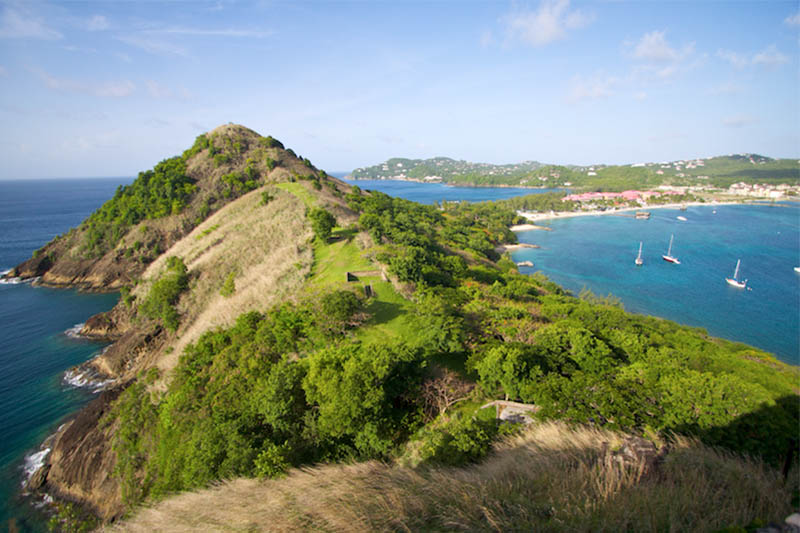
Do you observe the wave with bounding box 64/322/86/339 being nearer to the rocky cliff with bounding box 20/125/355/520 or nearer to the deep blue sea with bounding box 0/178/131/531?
the deep blue sea with bounding box 0/178/131/531

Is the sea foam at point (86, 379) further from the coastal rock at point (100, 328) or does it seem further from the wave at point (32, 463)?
the coastal rock at point (100, 328)

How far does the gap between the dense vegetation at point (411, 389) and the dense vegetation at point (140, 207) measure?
39412 millimetres

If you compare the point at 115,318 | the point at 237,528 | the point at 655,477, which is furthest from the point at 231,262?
the point at 655,477

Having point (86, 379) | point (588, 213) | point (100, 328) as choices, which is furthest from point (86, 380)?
point (588, 213)

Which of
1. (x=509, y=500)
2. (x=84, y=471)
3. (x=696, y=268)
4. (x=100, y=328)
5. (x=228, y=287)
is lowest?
(x=84, y=471)

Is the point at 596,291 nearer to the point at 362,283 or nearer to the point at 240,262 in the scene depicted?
the point at 362,283

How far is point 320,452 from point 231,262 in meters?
26.7

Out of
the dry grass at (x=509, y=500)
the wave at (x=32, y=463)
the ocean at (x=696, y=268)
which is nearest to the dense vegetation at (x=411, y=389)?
the dry grass at (x=509, y=500)

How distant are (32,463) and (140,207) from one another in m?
43.2

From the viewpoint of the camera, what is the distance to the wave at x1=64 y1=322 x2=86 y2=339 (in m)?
36.5

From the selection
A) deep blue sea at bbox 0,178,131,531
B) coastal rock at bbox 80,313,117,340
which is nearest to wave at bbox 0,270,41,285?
deep blue sea at bbox 0,178,131,531

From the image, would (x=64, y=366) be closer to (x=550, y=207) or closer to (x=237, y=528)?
(x=237, y=528)

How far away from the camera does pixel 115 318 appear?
37.0 meters

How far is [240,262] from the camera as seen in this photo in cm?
3556
